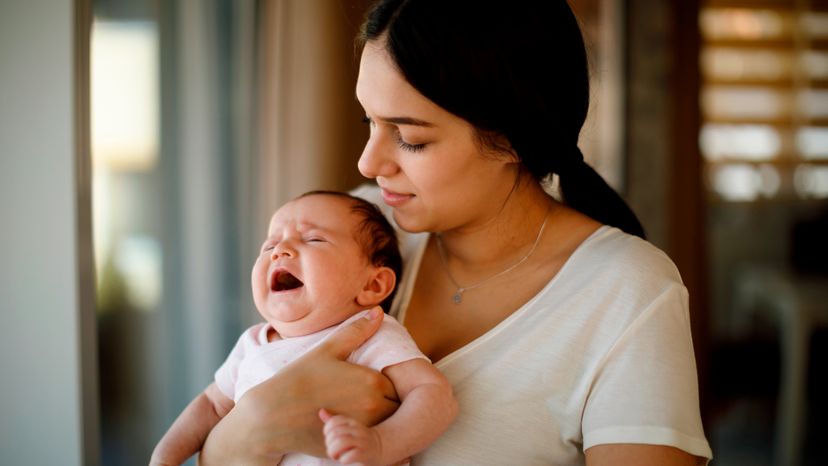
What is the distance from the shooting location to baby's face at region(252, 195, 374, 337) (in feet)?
4.13

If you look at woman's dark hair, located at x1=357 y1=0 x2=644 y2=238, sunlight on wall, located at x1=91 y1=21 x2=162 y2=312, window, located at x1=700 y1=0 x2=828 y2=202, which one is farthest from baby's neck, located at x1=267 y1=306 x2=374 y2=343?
window, located at x1=700 y1=0 x2=828 y2=202

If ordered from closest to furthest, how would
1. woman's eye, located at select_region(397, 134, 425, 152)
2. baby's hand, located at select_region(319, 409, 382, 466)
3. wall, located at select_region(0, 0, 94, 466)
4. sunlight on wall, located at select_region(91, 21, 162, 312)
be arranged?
1. baby's hand, located at select_region(319, 409, 382, 466)
2. woman's eye, located at select_region(397, 134, 425, 152)
3. wall, located at select_region(0, 0, 94, 466)
4. sunlight on wall, located at select_region(91, 21, 162, 312)

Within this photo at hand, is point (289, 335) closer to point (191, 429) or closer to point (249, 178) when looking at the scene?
point (191, 429)

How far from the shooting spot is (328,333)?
129 centimetres

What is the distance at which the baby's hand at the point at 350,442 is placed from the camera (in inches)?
40.7

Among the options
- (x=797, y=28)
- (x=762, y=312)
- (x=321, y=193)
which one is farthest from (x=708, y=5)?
(x=321, y=193)

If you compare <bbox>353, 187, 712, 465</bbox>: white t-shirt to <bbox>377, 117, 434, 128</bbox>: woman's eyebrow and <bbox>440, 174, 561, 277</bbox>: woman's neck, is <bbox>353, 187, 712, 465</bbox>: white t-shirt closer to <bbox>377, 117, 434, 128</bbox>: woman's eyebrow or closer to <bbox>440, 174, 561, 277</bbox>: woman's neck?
<bbox>440, 174, 561, 277</bbox>: woman's neck

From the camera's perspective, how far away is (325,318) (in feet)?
4.20

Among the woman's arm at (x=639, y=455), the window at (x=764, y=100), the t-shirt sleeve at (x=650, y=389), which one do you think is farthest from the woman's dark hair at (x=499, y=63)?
the window at (x=764, y=100)

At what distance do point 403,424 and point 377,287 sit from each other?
0.30 metres

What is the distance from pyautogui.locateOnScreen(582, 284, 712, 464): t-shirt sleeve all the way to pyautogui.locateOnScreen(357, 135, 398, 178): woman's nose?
478mm

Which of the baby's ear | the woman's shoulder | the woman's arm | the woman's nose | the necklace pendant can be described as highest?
the woman's nose

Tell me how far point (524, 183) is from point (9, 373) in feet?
3.49

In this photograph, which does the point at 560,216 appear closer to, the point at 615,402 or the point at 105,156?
the point at 615,402
